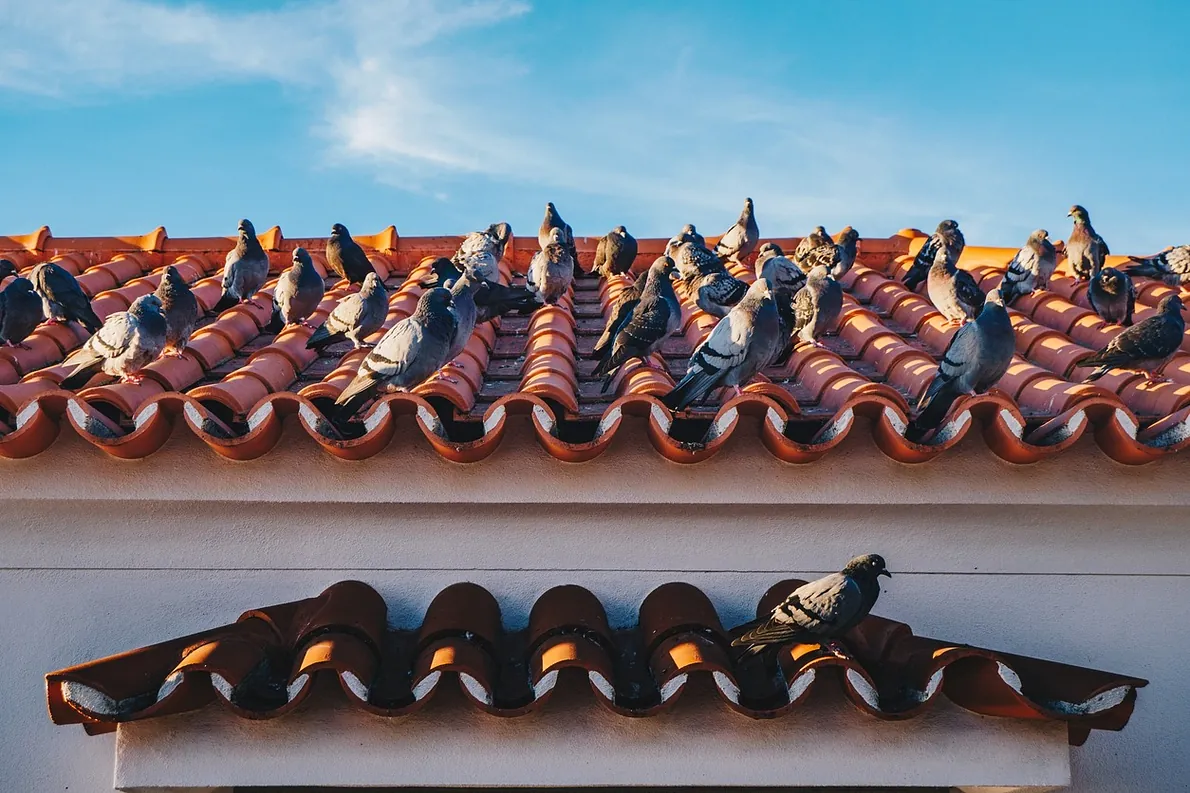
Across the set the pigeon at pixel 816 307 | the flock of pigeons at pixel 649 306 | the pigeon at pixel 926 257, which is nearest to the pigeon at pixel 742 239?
the flock of pigeons at pixel 649 306

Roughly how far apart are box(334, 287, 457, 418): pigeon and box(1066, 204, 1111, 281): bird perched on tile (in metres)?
4.56

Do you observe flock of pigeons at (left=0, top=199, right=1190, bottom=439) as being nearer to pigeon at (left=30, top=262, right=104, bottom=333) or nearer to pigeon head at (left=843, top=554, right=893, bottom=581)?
pigeon at (left=30, top=262, right=104, bottom=333)

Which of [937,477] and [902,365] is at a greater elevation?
[902,365]

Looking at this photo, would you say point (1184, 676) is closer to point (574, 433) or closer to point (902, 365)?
point (902, 365)

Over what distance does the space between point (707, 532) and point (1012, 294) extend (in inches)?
140

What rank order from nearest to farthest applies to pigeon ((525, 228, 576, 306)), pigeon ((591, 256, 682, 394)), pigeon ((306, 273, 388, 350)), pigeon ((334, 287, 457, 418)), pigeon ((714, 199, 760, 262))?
pigeon ((334, 287, 457, 418))
pigeon ((591, 256, 682, 394))
pigeon ((306, 273, 388, 350))
pigeon ((525, 228, 576, 306))
pigeon ((714, 199, 760, 262))

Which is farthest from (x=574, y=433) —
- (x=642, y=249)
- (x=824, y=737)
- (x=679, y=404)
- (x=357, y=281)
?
(x=642, y=249)

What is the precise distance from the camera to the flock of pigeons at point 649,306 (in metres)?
4.34

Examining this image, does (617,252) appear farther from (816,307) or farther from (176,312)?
(176,312)

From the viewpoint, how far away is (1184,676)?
3.77 m

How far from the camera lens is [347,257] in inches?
272

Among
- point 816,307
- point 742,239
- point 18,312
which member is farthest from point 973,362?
point 18,312

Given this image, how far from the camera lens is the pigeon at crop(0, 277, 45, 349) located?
5.07m

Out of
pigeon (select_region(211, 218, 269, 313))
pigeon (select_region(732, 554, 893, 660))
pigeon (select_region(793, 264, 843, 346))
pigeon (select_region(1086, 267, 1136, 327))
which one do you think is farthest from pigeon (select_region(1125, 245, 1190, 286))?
pigeon (select_region(211, 218, 269, 313))
